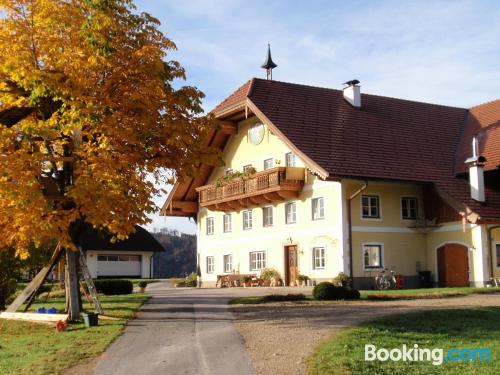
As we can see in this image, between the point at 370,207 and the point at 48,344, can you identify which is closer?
the point at 48,344

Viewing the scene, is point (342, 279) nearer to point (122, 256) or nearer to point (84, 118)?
point (84, 118)

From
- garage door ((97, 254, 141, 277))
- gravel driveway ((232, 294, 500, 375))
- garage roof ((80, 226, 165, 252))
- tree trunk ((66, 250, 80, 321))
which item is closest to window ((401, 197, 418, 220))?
gravel driveway ((232, 294, 500, 375))

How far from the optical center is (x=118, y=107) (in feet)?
53.5

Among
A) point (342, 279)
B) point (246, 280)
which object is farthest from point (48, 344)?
point (246, 280)

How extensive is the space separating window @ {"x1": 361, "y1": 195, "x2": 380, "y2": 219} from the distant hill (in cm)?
5570

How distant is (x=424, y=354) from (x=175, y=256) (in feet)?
270

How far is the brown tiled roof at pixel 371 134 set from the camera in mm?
29688

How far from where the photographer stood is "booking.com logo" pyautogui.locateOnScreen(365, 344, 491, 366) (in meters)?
10.7

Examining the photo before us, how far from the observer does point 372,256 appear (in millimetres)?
30125

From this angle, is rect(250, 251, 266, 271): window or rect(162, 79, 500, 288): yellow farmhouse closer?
rect(162, 79, 500, 288): yellow farmhouse

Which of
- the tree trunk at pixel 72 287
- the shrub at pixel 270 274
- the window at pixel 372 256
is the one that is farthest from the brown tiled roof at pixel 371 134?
the tree trunk at pixel 72 287

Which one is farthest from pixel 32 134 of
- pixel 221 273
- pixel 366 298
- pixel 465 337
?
pixel 221 273

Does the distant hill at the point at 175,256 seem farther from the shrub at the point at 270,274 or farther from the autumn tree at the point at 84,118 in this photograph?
the autumn tree at the point at 84,118

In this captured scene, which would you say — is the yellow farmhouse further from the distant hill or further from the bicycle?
the distant hill
